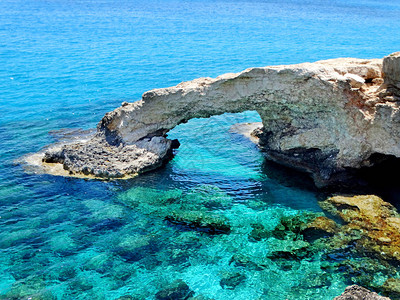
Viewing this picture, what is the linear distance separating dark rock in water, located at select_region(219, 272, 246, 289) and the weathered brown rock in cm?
323

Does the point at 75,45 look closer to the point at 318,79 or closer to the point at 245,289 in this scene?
the point at 318,79

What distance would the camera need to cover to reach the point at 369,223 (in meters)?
13.4

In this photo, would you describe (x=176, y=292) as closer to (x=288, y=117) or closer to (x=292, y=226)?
(x=292, y=226)

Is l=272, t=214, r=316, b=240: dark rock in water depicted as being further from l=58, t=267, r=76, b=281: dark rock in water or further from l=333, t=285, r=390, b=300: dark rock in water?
l=58, t=267, r=76, b=281: dark rock in water

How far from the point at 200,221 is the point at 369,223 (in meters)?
5.33

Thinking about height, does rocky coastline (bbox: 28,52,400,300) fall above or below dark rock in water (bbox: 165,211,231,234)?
above

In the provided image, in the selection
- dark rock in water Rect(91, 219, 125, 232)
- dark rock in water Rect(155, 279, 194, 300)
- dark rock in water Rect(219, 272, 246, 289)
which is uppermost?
dark rock in water Rect(91, 219, 125, 232)

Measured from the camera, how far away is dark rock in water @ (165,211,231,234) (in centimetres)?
1384

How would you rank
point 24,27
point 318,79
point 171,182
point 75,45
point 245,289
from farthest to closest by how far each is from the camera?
1. point 24,27
2. point 75,45
3. point 171,182
4. point 318,79
5. point 245,289

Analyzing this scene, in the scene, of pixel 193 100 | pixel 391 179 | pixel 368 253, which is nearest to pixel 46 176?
pixel 193 100

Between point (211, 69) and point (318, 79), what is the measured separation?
2032cm

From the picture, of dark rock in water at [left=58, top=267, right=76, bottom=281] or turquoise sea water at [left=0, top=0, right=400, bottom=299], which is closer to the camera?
turquoise sea water at [left=0, top=0, right=400, bottom=299]

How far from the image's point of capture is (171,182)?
55.6ft

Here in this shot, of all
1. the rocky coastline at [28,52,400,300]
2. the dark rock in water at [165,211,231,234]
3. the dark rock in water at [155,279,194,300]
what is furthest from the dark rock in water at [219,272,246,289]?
the dark rock in water at [165,211,231,234]
